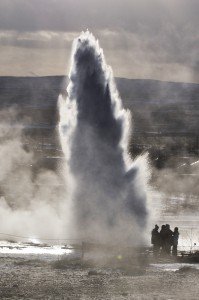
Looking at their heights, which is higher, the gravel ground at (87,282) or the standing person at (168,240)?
the standing person at (168,240)

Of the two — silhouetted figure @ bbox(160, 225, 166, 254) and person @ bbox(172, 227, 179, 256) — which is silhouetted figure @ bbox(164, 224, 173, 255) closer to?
silhouetted figure @ bbox(160, 225, 166, 254)

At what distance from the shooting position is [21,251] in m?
29.7

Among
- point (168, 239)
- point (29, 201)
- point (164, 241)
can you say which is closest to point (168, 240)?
point (168, 239)

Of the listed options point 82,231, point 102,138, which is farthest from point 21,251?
point 102,138

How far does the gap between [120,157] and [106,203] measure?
3.14 metres

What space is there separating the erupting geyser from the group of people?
7.80 feet

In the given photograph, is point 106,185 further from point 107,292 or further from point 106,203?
point 107,292

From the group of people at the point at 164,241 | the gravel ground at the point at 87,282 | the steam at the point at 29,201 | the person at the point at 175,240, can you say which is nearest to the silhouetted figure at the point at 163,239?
the group of people at the point at 164,241

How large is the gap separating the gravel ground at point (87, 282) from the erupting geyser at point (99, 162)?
17.9ft

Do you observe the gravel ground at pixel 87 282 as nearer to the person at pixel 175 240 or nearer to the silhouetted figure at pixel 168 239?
the person at pixel 175 240

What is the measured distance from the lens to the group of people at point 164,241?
28188mm

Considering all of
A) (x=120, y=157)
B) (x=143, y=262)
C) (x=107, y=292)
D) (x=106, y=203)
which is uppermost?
(x=120, y=157)

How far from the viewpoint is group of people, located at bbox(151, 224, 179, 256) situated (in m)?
28.2

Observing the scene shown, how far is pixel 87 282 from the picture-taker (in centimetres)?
2319
